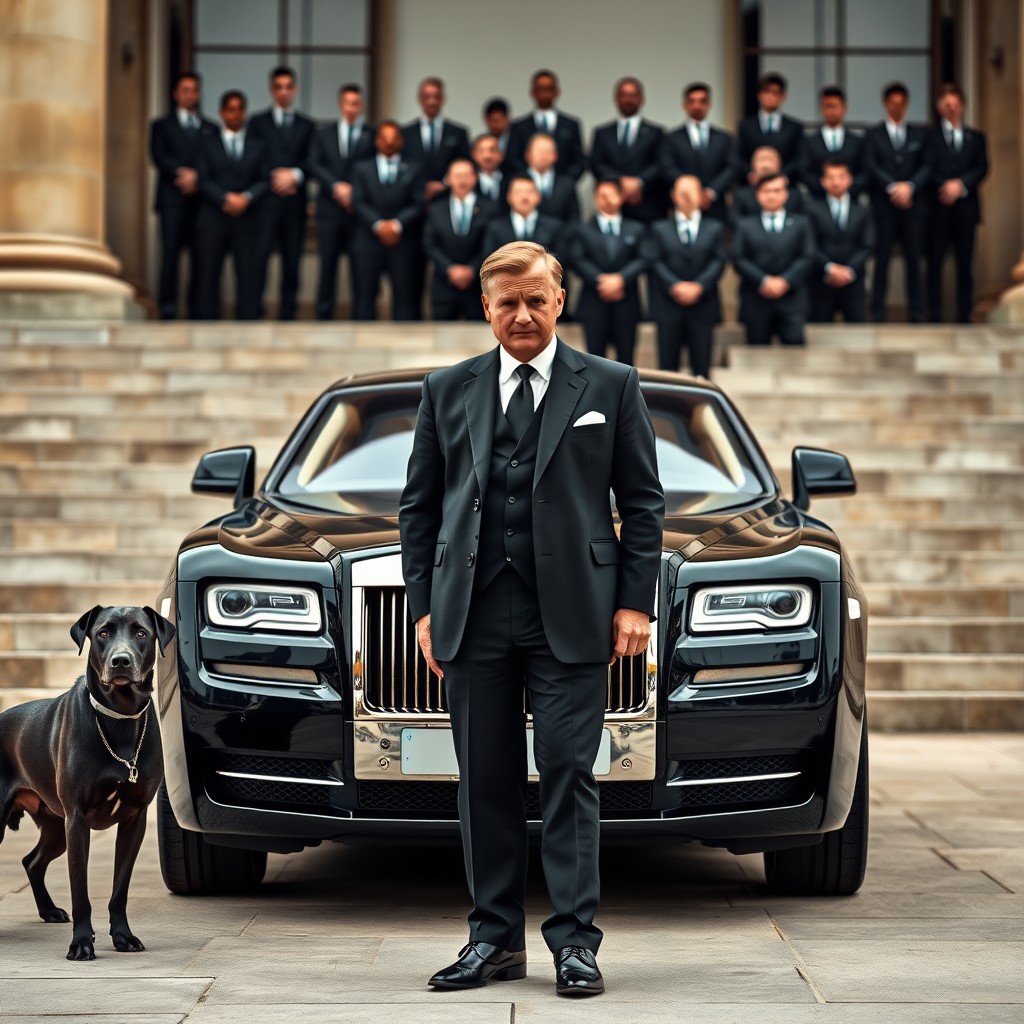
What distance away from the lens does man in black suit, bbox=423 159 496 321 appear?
1641 cm

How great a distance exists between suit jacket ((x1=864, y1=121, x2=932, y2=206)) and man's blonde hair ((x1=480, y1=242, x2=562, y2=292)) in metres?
13.9

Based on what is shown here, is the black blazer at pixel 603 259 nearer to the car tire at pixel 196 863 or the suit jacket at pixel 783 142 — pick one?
the suit jacket at pixel 783 142

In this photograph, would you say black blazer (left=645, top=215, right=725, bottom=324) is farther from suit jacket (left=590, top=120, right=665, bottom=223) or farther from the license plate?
the license plate

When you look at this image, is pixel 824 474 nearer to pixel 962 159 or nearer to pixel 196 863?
pixel 196 863

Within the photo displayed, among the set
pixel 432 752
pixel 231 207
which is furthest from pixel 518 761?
pixel 231 207

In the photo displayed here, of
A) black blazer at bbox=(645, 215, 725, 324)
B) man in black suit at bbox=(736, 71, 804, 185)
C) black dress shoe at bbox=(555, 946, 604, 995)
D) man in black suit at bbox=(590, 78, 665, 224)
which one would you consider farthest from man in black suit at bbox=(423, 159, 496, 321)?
black dress shoe at bbox=(555, 946, 604, 995)

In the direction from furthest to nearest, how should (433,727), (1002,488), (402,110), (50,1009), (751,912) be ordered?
1. (402,110)
2. (1002,488)
3. (751,912)
4. (433,727)
5. (50,1009)

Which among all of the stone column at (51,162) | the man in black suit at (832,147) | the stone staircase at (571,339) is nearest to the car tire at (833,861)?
the stone staircase at (571,339)

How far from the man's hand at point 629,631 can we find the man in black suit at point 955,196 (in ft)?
45.9

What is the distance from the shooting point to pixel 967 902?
239 inches

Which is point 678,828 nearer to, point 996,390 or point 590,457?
point 590,457

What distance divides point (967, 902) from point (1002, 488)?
815 cm

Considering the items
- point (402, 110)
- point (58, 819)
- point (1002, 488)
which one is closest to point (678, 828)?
point (58, 819)

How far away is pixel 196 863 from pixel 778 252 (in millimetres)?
10530
